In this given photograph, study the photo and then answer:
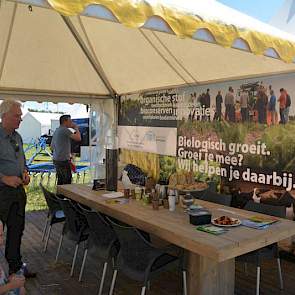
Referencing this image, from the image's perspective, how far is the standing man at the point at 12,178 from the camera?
10.00 ft

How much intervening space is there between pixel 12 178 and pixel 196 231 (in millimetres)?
1590

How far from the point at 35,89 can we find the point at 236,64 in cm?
366

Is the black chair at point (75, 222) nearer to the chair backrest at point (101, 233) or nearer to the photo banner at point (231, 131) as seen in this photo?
the chair backrest at point (101, 233)

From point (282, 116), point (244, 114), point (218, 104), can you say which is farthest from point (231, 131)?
point (282, 116)

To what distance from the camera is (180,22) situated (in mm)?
2262

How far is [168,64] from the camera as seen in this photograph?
17.1 ft

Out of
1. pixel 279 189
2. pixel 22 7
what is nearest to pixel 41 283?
pixel 279 189

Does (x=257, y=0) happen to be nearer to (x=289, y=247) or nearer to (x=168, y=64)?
(x=168, y=64)

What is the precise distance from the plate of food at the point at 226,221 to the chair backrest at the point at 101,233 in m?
0.83

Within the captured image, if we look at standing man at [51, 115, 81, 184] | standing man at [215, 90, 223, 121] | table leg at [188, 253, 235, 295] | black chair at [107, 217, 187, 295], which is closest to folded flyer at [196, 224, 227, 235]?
table leg at [188, 253, 235, 295]

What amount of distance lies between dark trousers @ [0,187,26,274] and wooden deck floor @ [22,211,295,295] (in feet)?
1.09

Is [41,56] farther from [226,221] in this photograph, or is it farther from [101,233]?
[226,221]

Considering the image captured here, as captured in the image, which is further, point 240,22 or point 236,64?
point 236,64

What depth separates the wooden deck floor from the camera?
324cm
